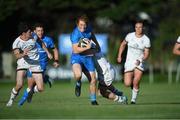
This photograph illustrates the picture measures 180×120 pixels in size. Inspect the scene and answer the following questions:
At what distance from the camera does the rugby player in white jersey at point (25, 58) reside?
2289 cm

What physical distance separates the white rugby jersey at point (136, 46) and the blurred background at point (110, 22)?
42335mm

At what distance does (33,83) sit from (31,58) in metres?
1.01

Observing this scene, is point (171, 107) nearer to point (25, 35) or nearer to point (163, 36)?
point (25, 35)

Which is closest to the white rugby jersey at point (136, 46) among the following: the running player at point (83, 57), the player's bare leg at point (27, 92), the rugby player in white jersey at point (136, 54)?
the rugby player in white jersey at point (136, 54)

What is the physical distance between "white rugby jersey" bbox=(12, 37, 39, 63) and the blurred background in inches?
1690

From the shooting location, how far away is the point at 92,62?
2284cm

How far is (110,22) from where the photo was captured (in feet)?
254

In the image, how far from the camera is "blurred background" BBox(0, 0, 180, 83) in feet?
229

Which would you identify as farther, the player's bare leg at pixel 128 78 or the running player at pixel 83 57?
the player's bare leg at pixel 128 78

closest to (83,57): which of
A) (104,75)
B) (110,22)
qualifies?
(104,75)

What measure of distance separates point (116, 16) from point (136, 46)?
1844 inches

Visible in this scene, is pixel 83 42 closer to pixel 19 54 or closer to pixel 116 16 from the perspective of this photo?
pixel 19 54

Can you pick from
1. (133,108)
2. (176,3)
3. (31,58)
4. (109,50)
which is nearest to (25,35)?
(31,58)

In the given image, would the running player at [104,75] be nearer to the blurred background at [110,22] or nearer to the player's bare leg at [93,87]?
the player's bare leg at [93,87]
